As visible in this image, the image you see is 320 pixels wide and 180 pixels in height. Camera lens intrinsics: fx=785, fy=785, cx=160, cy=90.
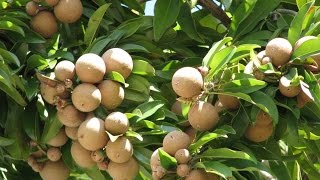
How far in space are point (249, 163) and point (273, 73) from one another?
0.19 m

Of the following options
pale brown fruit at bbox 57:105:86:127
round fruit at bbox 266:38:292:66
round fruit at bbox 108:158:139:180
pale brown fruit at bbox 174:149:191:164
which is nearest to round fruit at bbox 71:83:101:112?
pale brown fruit at bbox 57:105:86:127

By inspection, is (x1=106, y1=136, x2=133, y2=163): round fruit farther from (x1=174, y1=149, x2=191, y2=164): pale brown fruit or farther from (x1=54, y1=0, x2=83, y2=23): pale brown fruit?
(x1=54, y1=0, x2=83, y2=23): pale brown fruit

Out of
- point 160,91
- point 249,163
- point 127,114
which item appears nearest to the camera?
point 249,163

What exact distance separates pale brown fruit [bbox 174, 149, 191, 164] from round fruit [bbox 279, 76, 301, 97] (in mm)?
230

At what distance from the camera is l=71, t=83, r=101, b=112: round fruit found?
1.64 meters

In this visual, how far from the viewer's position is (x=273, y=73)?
1.58 m

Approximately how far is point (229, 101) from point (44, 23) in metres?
0.53

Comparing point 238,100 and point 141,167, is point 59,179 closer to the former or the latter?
point 141,167

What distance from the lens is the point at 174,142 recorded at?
154 centimetres

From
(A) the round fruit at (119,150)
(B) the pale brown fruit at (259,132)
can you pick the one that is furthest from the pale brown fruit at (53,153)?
(B) the pale brown fruit at (259,132)

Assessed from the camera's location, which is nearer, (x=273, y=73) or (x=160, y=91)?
(x=273, y=73)

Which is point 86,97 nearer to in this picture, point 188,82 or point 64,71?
point 64,71

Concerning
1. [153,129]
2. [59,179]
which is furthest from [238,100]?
[59,179]

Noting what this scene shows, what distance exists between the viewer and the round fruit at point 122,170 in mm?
1650
